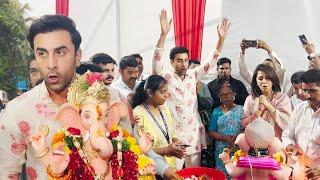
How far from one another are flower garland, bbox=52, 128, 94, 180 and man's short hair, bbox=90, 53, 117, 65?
0.69m

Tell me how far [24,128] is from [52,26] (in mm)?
318

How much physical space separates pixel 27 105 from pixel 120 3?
0.98 meters

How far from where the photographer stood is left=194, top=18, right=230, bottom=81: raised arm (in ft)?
7.94

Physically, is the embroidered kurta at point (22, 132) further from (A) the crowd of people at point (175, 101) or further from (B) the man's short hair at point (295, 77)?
(B) the man's short hair at point (295, 77)

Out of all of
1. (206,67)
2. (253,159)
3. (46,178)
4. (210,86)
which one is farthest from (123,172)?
(210,86)

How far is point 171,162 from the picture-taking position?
2.10 m

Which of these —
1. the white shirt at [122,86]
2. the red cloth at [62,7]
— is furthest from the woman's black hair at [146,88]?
the red cloth at [62,7]

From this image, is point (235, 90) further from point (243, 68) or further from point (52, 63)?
point (52, 63)

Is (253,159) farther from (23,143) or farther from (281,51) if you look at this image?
(281,51)

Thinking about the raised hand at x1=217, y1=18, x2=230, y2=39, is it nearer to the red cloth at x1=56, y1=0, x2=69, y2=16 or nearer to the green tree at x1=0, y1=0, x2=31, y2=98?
the red cloth at x1=56, y1=0, x2=69, y2=16

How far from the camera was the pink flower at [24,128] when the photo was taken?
1.37m

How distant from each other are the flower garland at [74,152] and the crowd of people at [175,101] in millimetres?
59

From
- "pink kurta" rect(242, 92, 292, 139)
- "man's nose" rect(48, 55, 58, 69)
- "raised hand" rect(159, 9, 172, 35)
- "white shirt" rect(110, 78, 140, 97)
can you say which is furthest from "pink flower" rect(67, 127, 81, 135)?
"pink kurta" rect(242, 92, 292, 139)

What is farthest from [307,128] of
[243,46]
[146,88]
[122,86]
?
[122,86]
